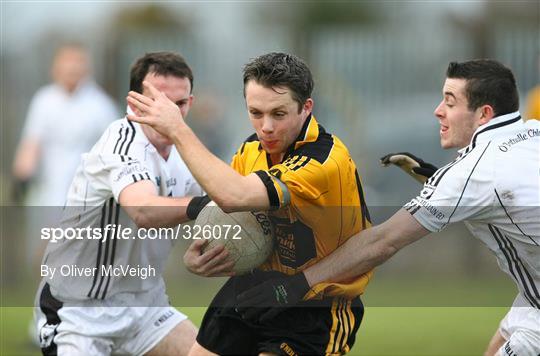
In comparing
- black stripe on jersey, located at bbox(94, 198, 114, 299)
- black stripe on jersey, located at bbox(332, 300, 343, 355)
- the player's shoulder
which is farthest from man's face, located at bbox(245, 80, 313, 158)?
black stripe on jersey, located at bbox(94, 198, 114, 299)

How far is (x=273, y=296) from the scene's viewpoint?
5.77 metres

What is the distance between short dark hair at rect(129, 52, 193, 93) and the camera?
652cm

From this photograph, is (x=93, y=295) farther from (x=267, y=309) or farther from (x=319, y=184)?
(x=319, y=184)

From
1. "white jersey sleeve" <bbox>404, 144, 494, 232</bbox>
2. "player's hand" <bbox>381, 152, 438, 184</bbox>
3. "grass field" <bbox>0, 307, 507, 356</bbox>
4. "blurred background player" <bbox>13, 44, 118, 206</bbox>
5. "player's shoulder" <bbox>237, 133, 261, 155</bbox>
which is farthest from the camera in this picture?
"blurred background player" <bbox>13, 44, 118, 206</bbox>

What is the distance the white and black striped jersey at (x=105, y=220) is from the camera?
641cm

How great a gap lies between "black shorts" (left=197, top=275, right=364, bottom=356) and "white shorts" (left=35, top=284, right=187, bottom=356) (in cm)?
65

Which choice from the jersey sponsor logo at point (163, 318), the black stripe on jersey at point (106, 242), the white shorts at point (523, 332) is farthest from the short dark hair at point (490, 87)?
the jersey sponsor logo at point (163, 318)

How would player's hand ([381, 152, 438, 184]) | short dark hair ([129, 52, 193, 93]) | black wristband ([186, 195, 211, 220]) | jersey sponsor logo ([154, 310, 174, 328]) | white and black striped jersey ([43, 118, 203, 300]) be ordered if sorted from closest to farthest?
black wristband ([186, 195, 211, 220]) < white and black striped jersey ([43, 118, 203, 300]) < short dark hair ([129, 52, 193, 93]) < player's hand ([381, 152, 438, 184]) < jersey sponsor logo ([154, 310, 174, 328])

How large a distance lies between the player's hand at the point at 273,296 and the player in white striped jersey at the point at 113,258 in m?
0.97

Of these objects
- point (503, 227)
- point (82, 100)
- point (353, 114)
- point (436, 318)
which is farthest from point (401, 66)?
point (503, 227)

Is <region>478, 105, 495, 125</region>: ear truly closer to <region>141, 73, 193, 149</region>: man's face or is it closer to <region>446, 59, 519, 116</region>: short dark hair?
<region>446, 59, 519, 116</region>: short dark hair

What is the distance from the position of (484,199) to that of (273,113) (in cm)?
125

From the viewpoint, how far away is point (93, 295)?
6.55m

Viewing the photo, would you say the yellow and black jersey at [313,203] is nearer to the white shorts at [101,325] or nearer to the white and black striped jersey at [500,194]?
the white and black striped jersey at [500,194]
